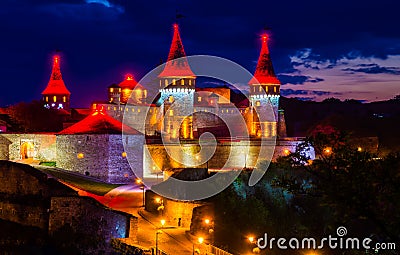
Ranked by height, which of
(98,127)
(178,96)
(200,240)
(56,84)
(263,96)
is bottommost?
(200,240)

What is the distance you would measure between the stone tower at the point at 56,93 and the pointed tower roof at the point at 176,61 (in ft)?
51.0

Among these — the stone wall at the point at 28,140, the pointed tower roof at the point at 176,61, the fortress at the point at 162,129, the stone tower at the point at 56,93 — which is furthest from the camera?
the stone tower at the point at 56,93

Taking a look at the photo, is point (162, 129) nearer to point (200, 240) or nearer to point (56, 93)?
point (56, 93)

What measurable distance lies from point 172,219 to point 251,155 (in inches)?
913

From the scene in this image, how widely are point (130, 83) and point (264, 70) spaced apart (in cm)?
1662

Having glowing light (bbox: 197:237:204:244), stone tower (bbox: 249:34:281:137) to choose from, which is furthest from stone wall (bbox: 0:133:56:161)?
stone tower (bbox: 249:34:281:137)

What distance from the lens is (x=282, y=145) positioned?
5206cm

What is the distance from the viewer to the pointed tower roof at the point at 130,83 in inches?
2638

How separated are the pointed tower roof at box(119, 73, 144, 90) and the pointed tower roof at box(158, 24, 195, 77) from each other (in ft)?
38.9

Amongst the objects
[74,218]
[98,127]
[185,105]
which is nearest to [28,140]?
[98,127]

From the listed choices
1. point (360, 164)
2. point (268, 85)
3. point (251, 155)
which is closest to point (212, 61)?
point (268, 85)

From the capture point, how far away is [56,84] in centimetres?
6619

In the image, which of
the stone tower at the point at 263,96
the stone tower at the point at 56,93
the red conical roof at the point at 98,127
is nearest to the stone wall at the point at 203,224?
the red conical roof at the point at 98,127

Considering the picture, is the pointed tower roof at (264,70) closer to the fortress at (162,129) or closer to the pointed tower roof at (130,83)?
the fortress at (162,129)
